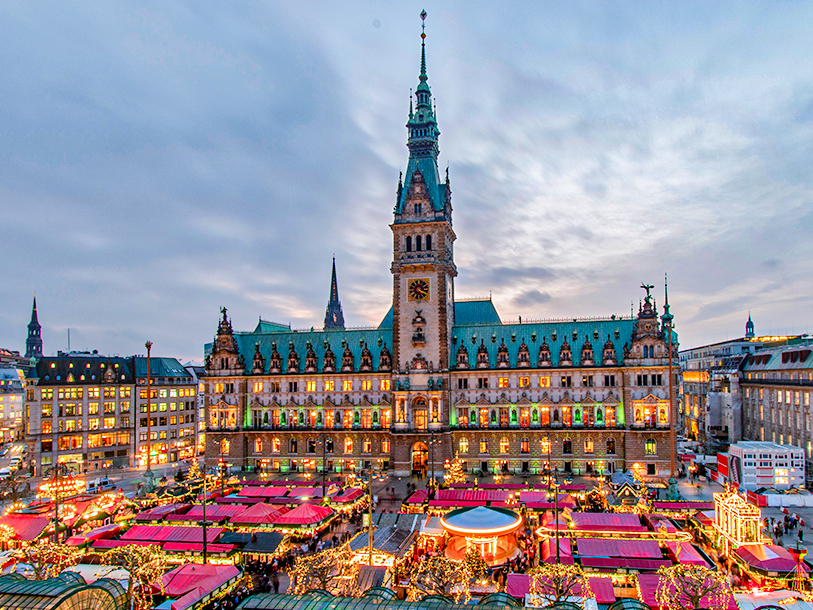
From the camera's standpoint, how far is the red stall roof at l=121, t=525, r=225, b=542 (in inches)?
1972

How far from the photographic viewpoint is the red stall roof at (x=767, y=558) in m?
39.9

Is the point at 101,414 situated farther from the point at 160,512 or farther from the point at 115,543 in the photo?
the point at 115,543

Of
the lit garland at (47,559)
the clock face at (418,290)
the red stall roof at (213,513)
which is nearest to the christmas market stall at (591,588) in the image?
the lit garland at (47,559)

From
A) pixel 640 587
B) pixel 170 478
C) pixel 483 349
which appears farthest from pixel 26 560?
pixel 483 349

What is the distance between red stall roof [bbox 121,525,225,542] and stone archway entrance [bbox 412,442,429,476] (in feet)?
145

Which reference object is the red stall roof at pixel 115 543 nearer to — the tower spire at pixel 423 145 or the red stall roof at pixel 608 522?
the red stall roof at pixel 608 522

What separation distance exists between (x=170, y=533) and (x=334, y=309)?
125246 millimetres

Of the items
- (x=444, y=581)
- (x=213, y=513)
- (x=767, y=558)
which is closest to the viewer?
(x=444, y=581)

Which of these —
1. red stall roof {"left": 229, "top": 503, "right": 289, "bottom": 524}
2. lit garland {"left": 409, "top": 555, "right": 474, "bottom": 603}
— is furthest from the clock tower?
lit garland {"left": 409, "top": 555, "right": 474, "bottom": 603}

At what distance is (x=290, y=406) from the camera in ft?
329

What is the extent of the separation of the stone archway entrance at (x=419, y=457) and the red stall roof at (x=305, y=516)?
34613 mm

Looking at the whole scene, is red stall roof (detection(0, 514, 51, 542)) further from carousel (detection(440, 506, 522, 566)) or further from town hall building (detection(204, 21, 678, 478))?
town hall building (detection(204, 21, 678, 478))

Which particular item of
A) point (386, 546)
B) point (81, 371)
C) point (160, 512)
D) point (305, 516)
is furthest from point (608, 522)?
point (81, 371)

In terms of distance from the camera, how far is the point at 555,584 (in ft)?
105
